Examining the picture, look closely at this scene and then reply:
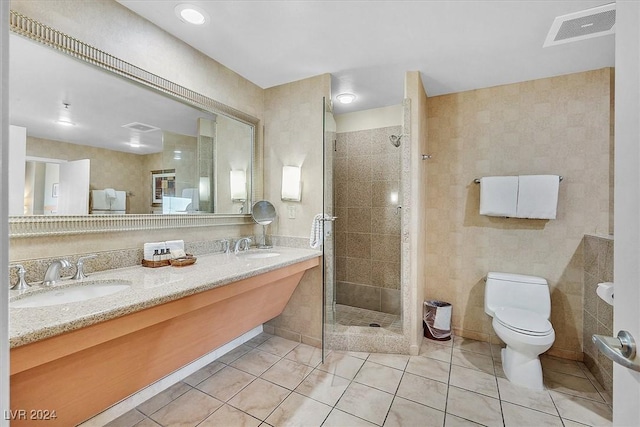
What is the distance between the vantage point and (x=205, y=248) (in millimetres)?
2146

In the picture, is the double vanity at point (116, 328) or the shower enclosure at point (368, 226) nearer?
the double vanity at point (116, 328)

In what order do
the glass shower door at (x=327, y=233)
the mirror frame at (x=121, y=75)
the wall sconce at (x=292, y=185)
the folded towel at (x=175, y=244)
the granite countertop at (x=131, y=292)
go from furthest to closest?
1. the wall sconce at (x=292, y=185)
2. the glass shower door at (x=327, y=233)
3. the folded towel at (x=175, y=244)
4. the mirror frame at (x=121, y=75)
5. the granite countertop at (x=131, y=292)

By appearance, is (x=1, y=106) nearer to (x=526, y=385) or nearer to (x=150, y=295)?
(x=150, y=295)

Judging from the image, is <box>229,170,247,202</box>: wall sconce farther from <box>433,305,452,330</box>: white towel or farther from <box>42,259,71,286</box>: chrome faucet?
<box>433,305,452,330</box>: white towel

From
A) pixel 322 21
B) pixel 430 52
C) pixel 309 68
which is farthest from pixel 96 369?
pixel 430 52

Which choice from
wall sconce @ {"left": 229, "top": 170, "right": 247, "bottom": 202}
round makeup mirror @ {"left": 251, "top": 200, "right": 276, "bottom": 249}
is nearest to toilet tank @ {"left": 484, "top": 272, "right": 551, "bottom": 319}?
round makeup mirror @ {"left": 251, "top": 200, "right": 276, "bottom": 249}

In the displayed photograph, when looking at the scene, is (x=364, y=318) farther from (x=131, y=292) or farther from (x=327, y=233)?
(x=131, y=292)

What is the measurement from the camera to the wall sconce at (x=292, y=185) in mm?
2498

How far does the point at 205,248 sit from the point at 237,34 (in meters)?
1.52

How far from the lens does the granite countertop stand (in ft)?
2.84

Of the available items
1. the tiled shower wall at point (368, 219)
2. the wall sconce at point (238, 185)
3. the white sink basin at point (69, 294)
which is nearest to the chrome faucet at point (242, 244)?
the wall sconce at point (238, 185)

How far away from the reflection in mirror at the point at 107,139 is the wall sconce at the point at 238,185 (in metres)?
0.09

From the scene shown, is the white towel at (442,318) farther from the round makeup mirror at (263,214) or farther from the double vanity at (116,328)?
the round makeup mirror at (263,214)

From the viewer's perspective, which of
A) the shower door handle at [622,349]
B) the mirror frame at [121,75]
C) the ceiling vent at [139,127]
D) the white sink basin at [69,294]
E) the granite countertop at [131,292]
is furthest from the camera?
the ceiling vent at [139,127]
